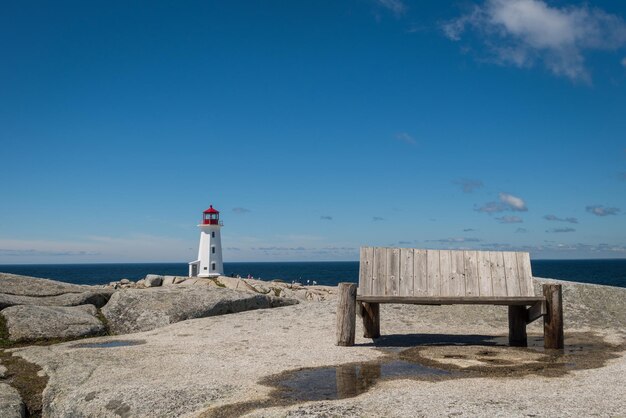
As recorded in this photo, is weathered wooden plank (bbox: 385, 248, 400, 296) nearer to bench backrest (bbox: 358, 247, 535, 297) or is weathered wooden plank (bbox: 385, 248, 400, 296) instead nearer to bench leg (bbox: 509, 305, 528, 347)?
bench backrest (bbox: 358, 247, 535, 297)

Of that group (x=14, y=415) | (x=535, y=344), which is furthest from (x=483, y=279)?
(x=14, y=415)

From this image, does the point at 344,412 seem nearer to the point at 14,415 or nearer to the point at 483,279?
the point at 14,415

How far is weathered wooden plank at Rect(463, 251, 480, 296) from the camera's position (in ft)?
47.2

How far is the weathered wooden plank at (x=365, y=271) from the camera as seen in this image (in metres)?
14.5

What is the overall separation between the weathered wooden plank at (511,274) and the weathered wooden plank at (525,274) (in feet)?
0.30

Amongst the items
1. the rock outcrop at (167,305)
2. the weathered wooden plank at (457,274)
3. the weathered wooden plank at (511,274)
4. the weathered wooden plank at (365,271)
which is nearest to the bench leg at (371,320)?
the weathered wooden plank at (365,271)

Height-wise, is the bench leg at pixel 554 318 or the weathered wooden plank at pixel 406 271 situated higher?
the weathered wooden plank at pixel 406 271

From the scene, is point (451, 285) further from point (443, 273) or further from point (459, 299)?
point (459, 299)

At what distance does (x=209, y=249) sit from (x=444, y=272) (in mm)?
33048

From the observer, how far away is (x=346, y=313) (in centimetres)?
1418

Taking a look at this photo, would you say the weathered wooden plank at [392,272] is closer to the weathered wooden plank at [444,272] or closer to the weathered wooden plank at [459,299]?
the weathered wooden plank at [459,299]

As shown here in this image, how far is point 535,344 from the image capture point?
15.5m

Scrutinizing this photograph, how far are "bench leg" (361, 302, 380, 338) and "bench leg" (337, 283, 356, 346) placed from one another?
1565 millimetres

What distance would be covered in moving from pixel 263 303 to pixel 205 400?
13.4 m
